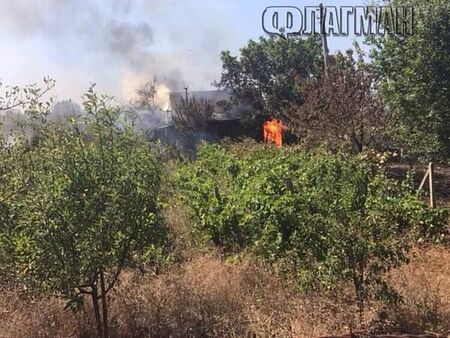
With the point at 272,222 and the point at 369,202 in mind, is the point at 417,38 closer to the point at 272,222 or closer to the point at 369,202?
the point at 272,222

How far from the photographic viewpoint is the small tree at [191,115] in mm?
27312

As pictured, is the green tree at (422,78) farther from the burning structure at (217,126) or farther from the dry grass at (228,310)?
the burning structure at (217,126)

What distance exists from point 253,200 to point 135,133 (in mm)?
2877

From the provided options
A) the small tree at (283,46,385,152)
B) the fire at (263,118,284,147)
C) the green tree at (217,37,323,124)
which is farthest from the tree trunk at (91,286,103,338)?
the green tree at (217,37,323,124)

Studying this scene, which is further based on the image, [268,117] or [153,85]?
[153,85]

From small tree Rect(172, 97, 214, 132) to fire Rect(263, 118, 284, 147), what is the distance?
352cm

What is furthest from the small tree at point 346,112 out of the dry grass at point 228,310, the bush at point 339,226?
the dry grass at point 228,310

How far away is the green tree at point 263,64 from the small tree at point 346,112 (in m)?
13.0

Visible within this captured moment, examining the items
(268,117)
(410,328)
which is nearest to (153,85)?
(268,117)

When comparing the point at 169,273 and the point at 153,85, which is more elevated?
the point at 153,85

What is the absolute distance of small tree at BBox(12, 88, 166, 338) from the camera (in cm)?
417

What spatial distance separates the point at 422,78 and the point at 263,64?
55.8 ft

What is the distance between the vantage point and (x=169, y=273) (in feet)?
19.5

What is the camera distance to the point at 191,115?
89.7ft
